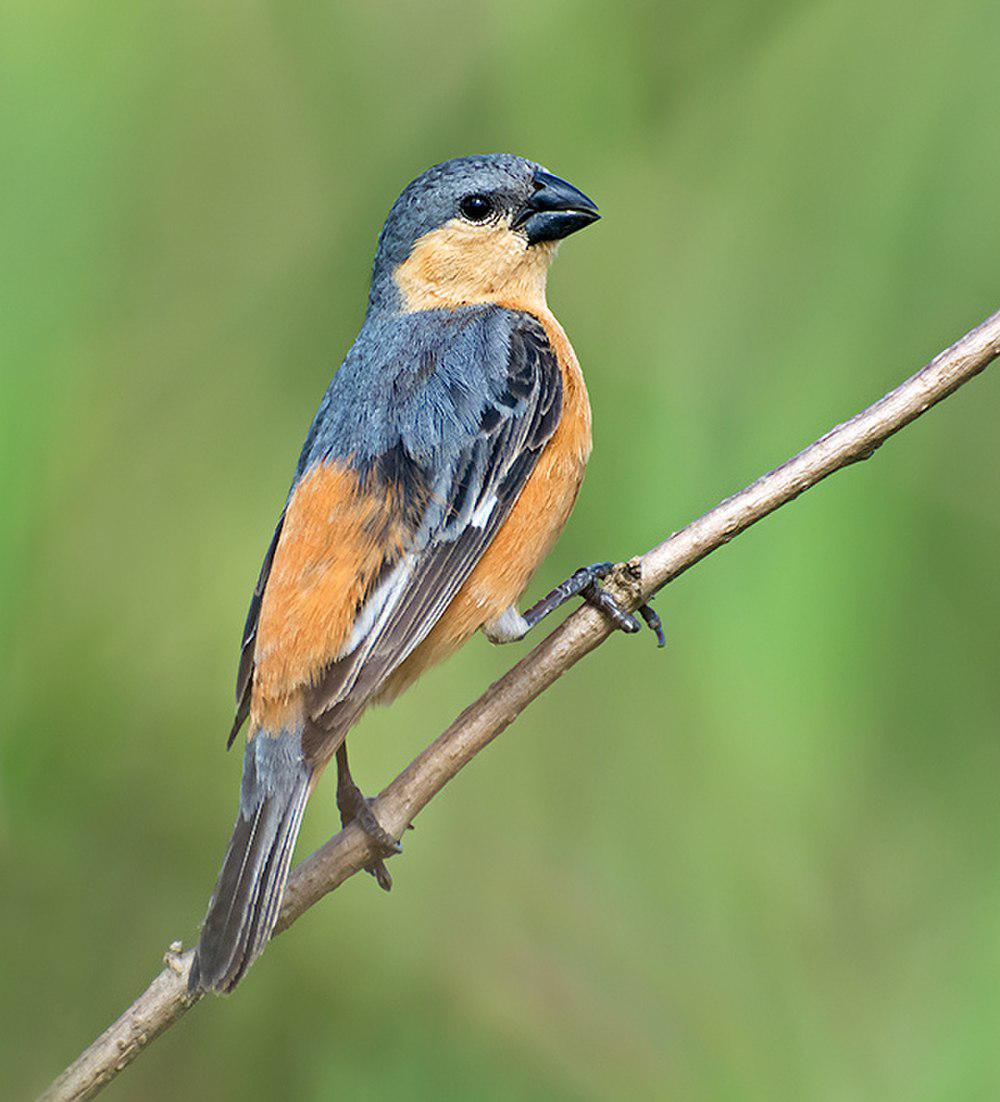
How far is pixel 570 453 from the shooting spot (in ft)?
10.3

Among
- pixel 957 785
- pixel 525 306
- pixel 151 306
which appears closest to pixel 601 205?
pixel 525 306

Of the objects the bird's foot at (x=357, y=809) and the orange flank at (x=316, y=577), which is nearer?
the orange flank at (x=316, y=577)

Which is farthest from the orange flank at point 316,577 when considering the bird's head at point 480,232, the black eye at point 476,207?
the black eye at point 476,207

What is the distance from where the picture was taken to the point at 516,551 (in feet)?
9.96

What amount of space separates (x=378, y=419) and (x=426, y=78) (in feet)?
3.05

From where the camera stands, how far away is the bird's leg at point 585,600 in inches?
101

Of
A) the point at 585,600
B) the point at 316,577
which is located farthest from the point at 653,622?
the point at 316,577

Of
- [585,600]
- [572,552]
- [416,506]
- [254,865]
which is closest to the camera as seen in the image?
[254,865]

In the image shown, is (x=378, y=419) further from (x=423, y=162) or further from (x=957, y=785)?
(x=957, y=785)

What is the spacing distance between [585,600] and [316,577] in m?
0.50

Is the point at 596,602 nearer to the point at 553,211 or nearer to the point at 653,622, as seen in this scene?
the point at 653,622

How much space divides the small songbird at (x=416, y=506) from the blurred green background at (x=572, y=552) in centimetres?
17

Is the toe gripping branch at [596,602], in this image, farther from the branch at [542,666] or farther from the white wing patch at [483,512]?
the white wing patch at [483,512]

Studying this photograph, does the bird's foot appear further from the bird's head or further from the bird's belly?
the bird's head
